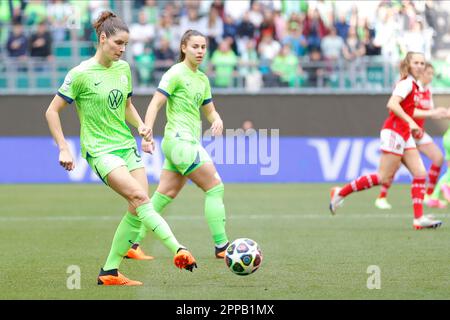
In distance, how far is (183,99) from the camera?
9.60 m

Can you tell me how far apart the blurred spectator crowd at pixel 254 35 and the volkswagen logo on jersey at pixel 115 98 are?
14.4 meters

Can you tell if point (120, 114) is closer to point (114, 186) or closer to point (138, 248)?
point (114, 186)

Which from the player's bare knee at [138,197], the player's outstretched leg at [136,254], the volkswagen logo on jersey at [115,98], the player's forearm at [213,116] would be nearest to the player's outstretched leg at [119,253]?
the player's bare knee at [138,197]

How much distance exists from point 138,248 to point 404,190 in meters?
10.5

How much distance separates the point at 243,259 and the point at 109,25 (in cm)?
213

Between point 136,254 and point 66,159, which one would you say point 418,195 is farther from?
point 66,159

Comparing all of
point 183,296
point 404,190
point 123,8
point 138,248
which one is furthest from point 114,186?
point 123,8

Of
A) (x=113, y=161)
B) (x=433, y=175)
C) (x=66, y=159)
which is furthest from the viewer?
(x=433, y=175)

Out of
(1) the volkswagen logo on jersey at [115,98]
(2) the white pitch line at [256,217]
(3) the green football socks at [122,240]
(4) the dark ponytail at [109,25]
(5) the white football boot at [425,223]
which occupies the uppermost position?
(4) the dark ponytail at [109,25]

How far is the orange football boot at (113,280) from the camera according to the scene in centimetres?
778

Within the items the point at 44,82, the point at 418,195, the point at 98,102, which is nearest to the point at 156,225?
the point at 98,102

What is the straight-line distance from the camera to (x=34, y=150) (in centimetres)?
2138

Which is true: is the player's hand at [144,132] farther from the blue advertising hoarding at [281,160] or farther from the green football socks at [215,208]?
the blue advertising hoarding at [281,160]

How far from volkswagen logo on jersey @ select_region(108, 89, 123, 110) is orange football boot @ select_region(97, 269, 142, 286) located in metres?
1.31
